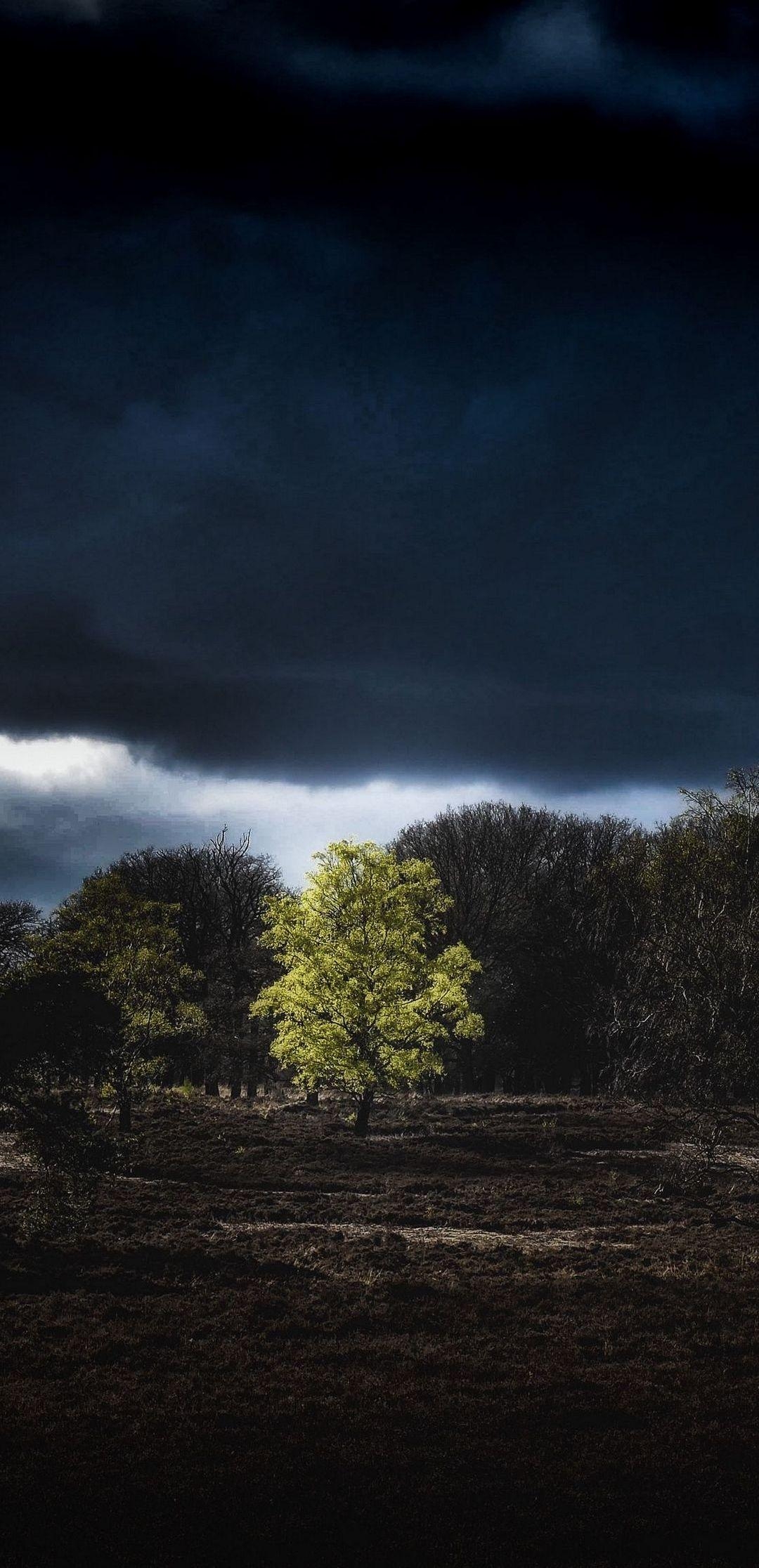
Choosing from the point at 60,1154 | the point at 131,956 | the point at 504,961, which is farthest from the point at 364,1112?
the point at 60,1154

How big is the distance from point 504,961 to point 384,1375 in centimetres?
3618

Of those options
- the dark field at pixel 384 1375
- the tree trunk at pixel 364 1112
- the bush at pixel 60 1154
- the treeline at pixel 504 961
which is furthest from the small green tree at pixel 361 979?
the bush at pixel 60 1154

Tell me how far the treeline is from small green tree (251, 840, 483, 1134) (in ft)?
8.47

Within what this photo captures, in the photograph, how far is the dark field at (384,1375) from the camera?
9797mm

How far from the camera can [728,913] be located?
2680 cm

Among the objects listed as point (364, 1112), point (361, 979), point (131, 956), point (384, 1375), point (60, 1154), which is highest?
point (131, 956)

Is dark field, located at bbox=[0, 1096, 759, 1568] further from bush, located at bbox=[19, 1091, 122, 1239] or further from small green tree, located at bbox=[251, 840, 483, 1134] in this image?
small green tree, located at bbox=[251, 840, 483, 1134]

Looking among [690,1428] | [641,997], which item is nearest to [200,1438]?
[690,1428]

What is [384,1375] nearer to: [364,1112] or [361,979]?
[361,979]

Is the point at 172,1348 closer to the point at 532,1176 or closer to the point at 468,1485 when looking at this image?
the point at 468,1485

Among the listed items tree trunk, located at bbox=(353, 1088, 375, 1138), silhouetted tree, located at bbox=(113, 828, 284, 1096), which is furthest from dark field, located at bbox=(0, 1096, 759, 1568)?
silhouetted tree, located at bbox=(113, 828, 284, 1096)

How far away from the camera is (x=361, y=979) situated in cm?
3647

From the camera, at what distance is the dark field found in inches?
386

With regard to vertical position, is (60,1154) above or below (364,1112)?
above
